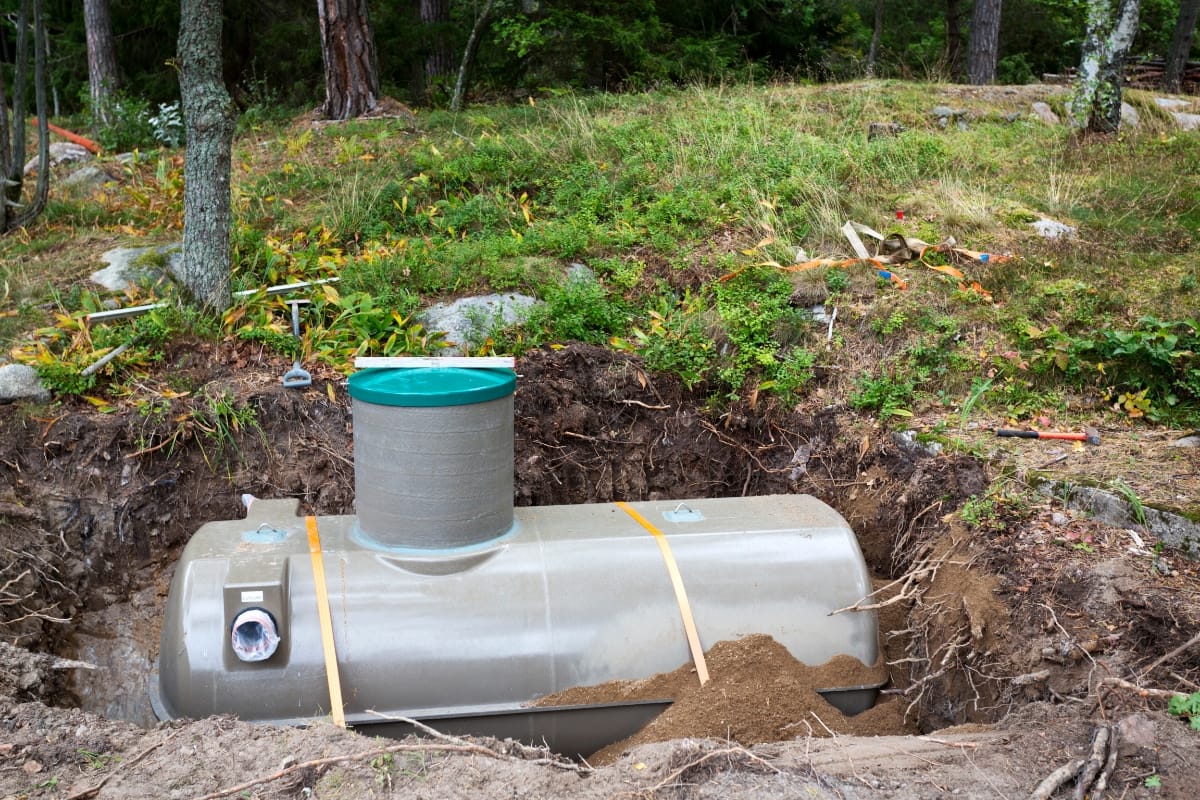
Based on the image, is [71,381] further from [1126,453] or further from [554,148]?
[1126,453]

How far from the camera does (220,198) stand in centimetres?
650

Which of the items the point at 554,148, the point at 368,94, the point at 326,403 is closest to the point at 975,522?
the point at 326,403

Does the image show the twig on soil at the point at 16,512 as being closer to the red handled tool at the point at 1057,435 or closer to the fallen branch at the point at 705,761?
the fallen branch at the point at 705,761

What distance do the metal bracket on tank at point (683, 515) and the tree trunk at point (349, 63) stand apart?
7883 millimetres

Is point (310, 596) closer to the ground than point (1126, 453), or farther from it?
closer to the ground

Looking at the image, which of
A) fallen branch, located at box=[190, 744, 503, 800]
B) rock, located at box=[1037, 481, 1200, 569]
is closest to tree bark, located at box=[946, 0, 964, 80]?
rock, located at box=[1037, 481, 1200, 569]

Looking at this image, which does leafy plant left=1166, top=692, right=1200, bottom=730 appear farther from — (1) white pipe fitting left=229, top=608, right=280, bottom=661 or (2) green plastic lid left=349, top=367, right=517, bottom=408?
(1) white pipe fitting left=229, top=608, right=280, bottom=661

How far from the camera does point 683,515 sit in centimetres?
471

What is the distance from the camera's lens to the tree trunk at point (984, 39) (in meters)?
14.8

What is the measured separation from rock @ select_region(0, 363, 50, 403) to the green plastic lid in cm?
272

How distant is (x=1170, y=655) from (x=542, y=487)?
3.59m

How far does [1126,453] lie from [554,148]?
5.77 metres

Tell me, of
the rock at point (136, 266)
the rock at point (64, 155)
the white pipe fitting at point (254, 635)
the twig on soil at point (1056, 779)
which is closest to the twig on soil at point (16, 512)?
the rock at point (136, 266)

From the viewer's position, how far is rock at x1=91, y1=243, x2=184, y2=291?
688 centimetres
